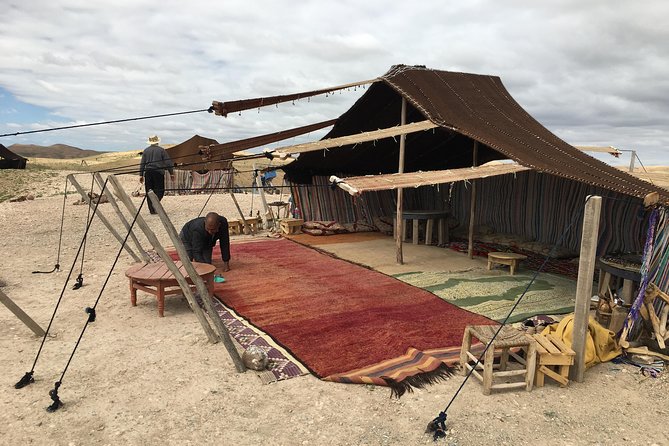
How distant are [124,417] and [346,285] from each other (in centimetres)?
373

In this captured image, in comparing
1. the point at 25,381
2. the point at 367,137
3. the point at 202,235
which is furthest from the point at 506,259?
the point at 25,381

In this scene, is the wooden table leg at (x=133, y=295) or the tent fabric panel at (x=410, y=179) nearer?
the tent fabric panel at (x=410, y=179)

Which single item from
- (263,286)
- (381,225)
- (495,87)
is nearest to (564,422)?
(263,286)

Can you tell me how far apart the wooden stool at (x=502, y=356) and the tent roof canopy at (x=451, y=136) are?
6.92 feet

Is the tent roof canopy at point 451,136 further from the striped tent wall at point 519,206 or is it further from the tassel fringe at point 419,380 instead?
the tassel fringe at point 419,380

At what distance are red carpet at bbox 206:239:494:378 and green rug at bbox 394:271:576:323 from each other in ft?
0.78

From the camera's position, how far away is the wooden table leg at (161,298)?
16.9 feet

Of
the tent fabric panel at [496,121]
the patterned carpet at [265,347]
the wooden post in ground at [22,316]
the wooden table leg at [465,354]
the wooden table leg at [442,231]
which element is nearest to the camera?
Answer: the patterned carpet at [265,347]

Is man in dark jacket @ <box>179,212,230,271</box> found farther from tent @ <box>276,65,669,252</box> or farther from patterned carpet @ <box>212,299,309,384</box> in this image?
tent @ <box>276,65,669,252</box>

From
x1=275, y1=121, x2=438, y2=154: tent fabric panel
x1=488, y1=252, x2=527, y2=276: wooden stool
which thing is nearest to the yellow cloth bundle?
x1=488, y1=252, x2=527, y2=276: wooden stool

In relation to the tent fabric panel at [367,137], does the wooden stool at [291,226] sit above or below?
below

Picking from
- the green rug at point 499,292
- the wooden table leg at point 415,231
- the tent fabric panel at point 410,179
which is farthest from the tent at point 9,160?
the tent fabric panel at point 410,179

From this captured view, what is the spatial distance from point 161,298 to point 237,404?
7.22 ft

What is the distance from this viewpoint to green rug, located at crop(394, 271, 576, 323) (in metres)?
5.48
